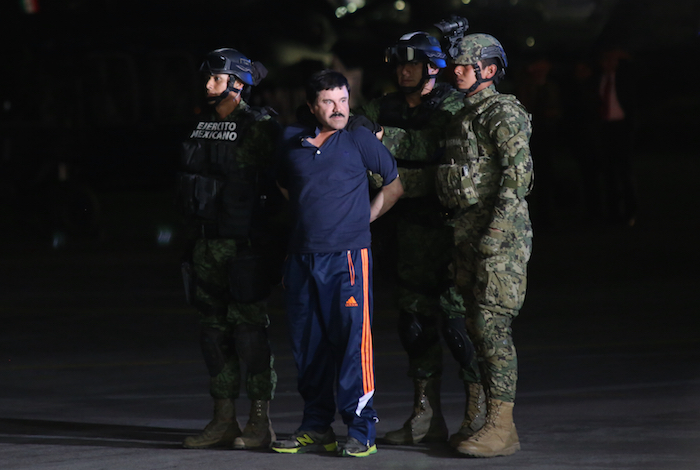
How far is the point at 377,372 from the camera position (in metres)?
8.54

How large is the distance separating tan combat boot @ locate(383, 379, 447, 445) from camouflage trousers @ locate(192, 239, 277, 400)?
738 mm

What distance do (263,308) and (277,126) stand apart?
98cm

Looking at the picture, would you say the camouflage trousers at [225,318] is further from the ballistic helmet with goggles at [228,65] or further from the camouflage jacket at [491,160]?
the camouflage jacket at [491,160]

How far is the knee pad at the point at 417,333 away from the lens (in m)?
6.62

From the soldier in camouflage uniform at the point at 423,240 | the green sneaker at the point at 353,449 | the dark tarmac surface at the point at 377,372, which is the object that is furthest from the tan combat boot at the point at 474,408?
the green sneaker at the point at 353,449

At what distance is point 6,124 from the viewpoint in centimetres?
1819

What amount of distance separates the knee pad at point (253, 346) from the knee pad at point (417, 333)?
756 millimetres

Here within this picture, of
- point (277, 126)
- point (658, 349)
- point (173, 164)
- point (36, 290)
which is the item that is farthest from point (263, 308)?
point (173, 164)

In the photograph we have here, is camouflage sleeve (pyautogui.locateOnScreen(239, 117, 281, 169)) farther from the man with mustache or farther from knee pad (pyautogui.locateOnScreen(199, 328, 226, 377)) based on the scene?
knee pad (pyautogui.locateOnScreen(199, 328, 226, 377))

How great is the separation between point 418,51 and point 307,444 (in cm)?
218

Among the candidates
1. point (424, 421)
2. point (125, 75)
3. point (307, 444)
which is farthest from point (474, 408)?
point (125, 75)

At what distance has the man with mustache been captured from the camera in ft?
20.1

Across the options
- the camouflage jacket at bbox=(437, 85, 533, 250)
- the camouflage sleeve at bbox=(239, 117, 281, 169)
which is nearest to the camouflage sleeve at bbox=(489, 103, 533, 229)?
the camouflage jacket at bbox=(437, 85, 533, 250)

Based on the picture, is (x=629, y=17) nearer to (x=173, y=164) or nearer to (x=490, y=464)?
(x=173, y=164)
